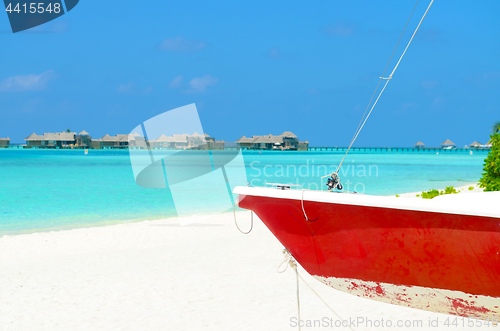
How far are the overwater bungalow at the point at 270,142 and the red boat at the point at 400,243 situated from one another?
11598cm

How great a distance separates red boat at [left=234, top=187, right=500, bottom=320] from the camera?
2.33 meters

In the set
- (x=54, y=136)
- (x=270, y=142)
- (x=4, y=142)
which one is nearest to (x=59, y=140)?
(x=54, y=136)

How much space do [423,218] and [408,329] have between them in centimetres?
165

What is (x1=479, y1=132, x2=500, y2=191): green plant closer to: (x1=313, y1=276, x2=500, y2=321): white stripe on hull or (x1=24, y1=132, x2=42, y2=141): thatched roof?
(x1=313, y1=276, x2=500, y2=321): white stripe on hull

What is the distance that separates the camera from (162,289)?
4695 mm

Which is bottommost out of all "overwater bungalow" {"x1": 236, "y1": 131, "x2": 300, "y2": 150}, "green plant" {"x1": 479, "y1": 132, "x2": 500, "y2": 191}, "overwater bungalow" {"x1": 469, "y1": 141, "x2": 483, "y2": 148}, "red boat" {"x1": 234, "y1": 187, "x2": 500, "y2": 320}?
"red boat" {"x1": 234, "y1": 187, "x2": 500, "y2": 320}

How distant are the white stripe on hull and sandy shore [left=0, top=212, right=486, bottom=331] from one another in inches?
35.5

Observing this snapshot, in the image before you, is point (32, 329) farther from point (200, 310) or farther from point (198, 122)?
point (198, 122)

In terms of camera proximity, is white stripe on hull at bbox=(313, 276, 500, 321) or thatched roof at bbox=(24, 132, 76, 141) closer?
white stripe on hull at bbox=(313, 276, 500, 321)

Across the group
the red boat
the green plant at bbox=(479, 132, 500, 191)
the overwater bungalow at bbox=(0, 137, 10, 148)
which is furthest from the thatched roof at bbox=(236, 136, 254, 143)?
the red boat

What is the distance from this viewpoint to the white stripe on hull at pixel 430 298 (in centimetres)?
251

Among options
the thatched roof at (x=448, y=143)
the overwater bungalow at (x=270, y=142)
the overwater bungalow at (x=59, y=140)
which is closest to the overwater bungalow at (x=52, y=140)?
the overwater bungalow at (x=59, y=140)

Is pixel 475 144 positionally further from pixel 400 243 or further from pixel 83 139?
pixel 400 243

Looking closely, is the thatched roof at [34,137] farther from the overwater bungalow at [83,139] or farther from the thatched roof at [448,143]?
the thatched roof at [448,143]
